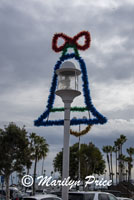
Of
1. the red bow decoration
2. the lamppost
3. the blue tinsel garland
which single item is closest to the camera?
the lamppost

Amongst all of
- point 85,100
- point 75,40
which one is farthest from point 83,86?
point 75,40

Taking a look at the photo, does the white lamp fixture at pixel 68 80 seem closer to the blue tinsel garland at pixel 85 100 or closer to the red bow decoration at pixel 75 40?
the blue tinsel garland at pixel 85 100

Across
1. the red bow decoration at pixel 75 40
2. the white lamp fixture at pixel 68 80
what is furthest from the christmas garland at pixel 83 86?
the white lamp fixture at pixel 68 80

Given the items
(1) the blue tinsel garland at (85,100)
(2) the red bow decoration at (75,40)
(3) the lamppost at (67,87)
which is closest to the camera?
(3) the lamppost at (67,87)

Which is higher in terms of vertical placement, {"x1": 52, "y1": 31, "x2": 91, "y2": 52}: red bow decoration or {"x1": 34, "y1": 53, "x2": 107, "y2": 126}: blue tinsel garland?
{"x1": 52, "y1": 31, "x2": 91, "y2": 52}: red bow decoration

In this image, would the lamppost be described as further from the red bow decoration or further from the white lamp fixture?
the red bow decoration

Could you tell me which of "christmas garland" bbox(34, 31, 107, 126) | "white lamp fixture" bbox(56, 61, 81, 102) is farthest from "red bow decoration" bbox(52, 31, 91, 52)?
"white lamp fixture" bbox(56, 61, 81, 102)

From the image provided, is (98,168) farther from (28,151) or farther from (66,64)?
(66,64)

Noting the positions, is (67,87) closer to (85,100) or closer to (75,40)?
(85,100)

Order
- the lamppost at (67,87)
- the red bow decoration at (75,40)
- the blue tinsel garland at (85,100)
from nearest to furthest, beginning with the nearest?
the lamppost at (67,87) → the blue tinsel garland at (85,100) → the red bow decoration at (75,40)

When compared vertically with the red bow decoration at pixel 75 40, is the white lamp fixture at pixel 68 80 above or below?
below


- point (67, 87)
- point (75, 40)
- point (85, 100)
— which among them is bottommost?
point (85, 100)

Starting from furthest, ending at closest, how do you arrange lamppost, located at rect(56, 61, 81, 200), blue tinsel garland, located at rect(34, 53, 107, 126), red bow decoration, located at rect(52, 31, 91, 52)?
1. red bow decoration, located at rect(52, 31, 91, 52)
2. blue tinsel garland, located at rect(34, 53, 107, 126)
3. lamppost, located at rect(56, 61, 81, 200)

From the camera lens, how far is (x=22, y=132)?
2836cm
